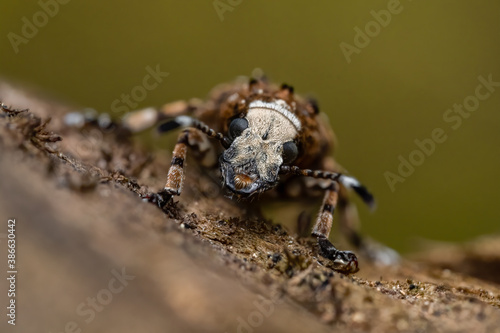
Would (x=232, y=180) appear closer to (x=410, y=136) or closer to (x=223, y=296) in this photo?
(x=223, y=296)

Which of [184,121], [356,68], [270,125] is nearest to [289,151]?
[270,125]

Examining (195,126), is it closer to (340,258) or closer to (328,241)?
(328,241)

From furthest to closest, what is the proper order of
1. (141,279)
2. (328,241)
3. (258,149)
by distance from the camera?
(258,149) → (328,241) → (141,279)

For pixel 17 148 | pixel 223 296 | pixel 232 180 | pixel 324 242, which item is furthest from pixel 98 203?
pixel 324 242

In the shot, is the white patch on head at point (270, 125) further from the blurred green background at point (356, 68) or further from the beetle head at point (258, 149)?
the blurred green background at point (356, 68)

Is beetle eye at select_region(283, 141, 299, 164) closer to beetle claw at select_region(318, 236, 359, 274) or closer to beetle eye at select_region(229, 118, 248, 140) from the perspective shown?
beetle eye at select_region(229, 118, 248, 140)
